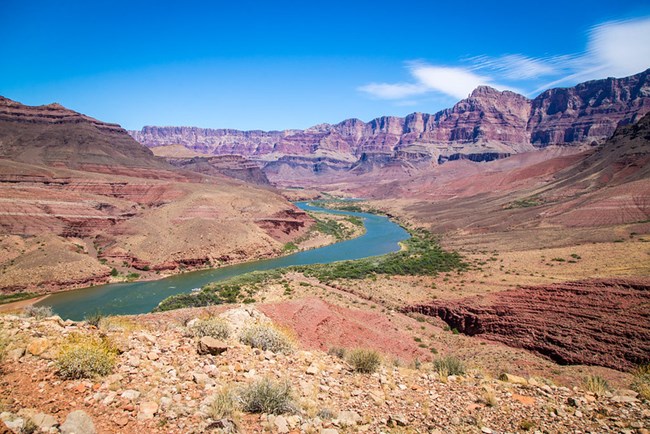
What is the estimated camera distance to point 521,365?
19.2 metres

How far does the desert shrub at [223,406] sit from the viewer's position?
6.94 m

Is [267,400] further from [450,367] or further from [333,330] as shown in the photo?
[333,330]

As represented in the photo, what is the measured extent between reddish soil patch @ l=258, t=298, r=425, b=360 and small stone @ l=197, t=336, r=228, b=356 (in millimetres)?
8633

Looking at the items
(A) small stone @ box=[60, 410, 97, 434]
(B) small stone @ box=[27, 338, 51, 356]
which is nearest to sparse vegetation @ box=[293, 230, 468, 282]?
(B) small stone @ box=[27, 338, 51, 356]

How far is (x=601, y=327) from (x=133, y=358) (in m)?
23.4

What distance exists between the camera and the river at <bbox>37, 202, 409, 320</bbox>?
37125 mm

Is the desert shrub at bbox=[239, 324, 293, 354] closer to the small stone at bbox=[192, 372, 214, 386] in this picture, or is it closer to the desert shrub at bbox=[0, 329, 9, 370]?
the small stone at bbox=[192, 372, 214, 386]

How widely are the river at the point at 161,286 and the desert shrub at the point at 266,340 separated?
11.8m

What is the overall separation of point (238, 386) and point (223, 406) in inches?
54.4

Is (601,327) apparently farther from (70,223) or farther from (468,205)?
(468,205)

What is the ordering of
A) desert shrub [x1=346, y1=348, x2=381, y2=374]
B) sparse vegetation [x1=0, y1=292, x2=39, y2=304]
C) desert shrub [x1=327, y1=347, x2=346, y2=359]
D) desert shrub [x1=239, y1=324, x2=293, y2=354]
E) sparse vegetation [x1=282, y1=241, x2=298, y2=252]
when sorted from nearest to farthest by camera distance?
desert shrub [x1=346, y1=348, x2=381, y2=374] < desert shrub [x1=239, y1=324, x2=293, y2=354] < desert shrub [x1=327, y1=347, x2=346, y2=359] < sparse vegetation [x1=0, y1=292, x2=39, y2=304] < sparse vegetation [x1=282, y1=241, x2=298, y2=252]

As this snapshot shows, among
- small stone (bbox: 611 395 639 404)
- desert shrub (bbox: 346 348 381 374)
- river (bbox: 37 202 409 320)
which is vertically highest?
small stone (bbox: 611 395 639 404)

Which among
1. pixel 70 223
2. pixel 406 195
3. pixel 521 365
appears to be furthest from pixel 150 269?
pixel 406 195

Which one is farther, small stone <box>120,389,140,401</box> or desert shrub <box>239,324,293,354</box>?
desert shrub <box>239,324,293,354</box>
